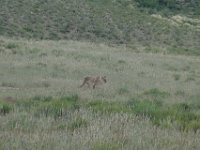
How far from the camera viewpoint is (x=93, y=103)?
11211mm

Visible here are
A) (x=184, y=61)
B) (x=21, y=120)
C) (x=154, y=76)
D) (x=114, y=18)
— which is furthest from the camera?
(x=114, y=18)

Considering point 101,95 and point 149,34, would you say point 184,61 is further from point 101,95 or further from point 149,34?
point 149,34

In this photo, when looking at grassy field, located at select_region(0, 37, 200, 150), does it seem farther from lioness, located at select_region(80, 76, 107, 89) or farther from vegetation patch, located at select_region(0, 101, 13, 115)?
lioness, located at select_region(80, 76, 107, 89)

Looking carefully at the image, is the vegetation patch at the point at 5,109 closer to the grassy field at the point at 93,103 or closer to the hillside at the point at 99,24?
the grassy field at the point at 93,103

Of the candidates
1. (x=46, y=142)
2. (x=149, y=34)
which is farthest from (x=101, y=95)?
(x=149, y=34)

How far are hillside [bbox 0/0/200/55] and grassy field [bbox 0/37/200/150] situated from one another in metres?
17.4

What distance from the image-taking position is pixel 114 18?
5562cm

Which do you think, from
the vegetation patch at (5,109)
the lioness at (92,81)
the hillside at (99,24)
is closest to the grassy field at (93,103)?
the vegetation patch at (5,109)

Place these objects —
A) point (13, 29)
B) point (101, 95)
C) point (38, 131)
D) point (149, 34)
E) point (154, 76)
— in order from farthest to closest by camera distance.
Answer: point (149, 34) < point (13, 29) < point (154, 76) < point (101, 95) < point (38, 131)

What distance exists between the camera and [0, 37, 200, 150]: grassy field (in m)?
7.14

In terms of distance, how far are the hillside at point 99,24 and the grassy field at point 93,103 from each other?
687 inches

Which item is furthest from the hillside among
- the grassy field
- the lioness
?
the lioness

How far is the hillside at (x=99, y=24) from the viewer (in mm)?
44875

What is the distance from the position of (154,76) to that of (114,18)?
3560cm
